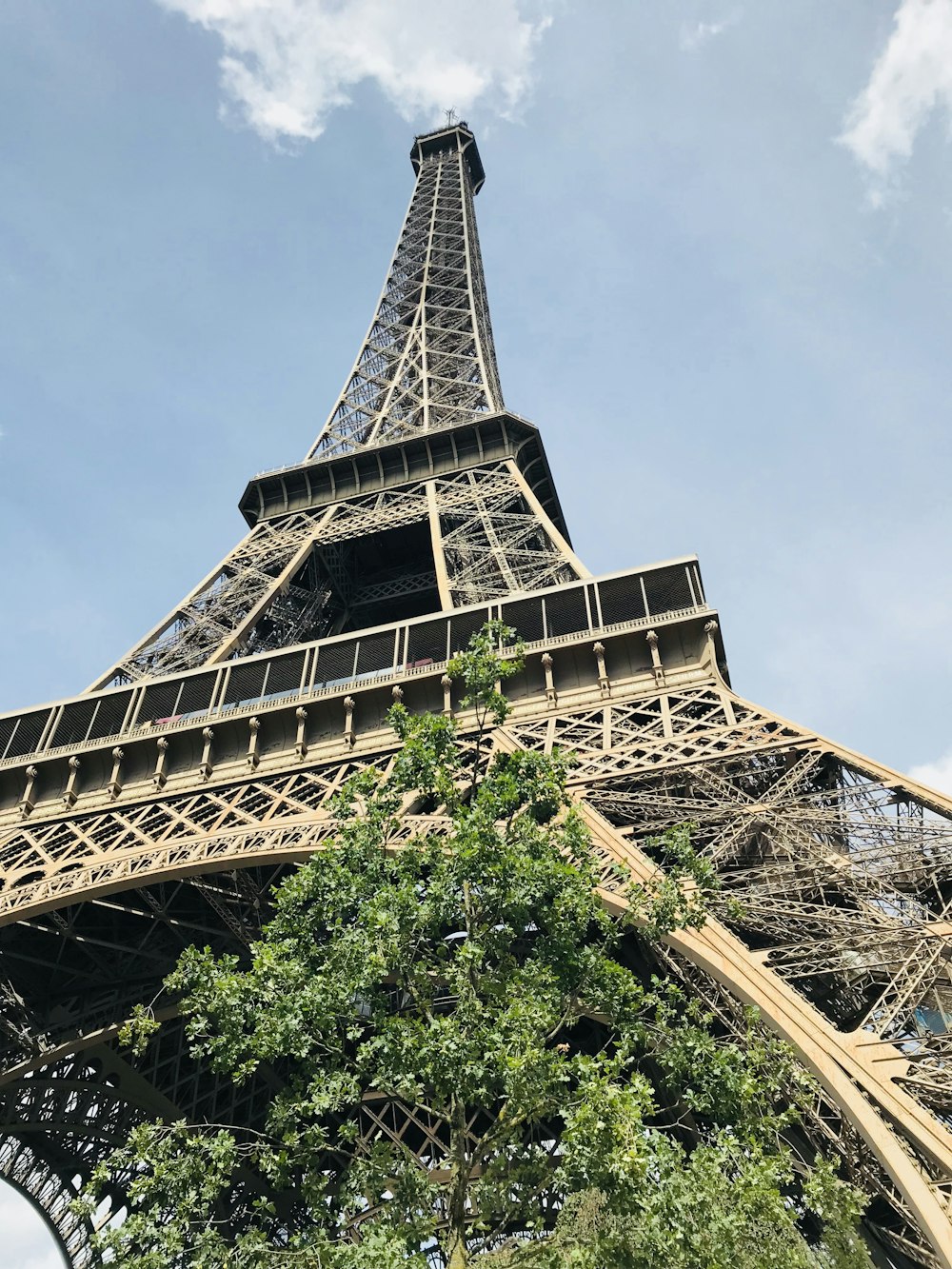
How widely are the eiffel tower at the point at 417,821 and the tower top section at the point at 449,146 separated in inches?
1514

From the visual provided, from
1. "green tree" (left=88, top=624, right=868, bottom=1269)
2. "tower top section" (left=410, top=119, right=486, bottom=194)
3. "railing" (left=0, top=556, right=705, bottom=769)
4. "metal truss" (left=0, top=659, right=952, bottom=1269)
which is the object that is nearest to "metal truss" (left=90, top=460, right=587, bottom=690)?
"railing" (left=0, top=556, right=705, bottom=769)

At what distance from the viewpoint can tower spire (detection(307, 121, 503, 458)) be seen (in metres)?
38.1

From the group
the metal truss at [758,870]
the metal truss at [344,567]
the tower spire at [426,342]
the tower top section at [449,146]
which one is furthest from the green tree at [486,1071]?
the tower top section at [449,146]

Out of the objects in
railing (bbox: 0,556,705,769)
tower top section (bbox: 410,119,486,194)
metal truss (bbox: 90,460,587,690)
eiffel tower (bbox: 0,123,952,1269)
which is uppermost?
tower top section (bbox: 410,119,486,194)

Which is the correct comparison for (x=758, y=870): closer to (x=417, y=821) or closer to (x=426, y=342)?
(x=417, y=821)

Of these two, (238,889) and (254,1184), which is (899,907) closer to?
(238,889)

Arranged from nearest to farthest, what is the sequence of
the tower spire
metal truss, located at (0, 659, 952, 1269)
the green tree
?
the green tree < metal truss, located at (0, 659, 952, 1269) < the tower spire

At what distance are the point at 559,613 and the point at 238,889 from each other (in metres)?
7.83

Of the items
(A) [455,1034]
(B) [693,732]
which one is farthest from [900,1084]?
(B) [693,732]

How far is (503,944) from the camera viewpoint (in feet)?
36.1

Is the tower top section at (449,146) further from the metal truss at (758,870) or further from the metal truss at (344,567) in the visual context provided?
the metal truss at (758,870)

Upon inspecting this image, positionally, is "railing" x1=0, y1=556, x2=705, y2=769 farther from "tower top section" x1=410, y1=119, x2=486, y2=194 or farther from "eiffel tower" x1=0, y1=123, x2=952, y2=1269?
"tower top section" x1=410, y1=119, x2=486, y2=194

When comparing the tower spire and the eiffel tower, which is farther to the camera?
the tower spire

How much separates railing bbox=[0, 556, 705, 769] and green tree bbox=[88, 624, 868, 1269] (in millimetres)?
8101
